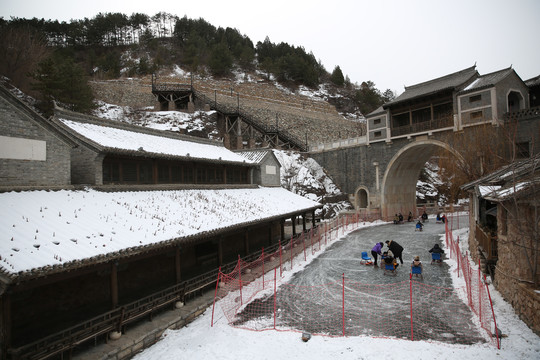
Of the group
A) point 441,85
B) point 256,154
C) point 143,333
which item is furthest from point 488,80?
point 143,333

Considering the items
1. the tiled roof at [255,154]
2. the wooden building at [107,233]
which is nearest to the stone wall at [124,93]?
the tiled roof at [255,154]

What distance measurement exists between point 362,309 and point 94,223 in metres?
9.79

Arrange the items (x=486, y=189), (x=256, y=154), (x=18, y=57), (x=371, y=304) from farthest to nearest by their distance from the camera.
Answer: (x=18, y=57) < (x=256, y=154) < (x=486, y=189) < (x=371, y=304)

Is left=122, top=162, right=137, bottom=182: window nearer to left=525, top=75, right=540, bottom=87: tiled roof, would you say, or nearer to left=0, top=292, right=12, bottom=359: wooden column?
left=0, top=292, right=12, bottom=359: wooden column

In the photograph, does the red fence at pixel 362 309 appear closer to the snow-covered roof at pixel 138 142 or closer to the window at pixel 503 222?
the window at pixel 503 222

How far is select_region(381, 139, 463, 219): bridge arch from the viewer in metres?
34.1

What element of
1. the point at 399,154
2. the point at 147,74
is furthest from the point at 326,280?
the point at 147,74

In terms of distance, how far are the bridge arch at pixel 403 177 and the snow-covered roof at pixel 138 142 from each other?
21344mm

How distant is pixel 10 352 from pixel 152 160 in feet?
33.3

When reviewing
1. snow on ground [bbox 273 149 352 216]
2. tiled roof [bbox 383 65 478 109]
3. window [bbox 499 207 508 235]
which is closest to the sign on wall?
window [bbox 499 207 508 235]

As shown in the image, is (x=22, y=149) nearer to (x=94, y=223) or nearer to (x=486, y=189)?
(x=94, y=223)

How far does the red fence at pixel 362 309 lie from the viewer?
907 centimetres

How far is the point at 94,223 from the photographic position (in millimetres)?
9648

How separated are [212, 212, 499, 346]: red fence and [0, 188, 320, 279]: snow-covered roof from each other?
327 cm
